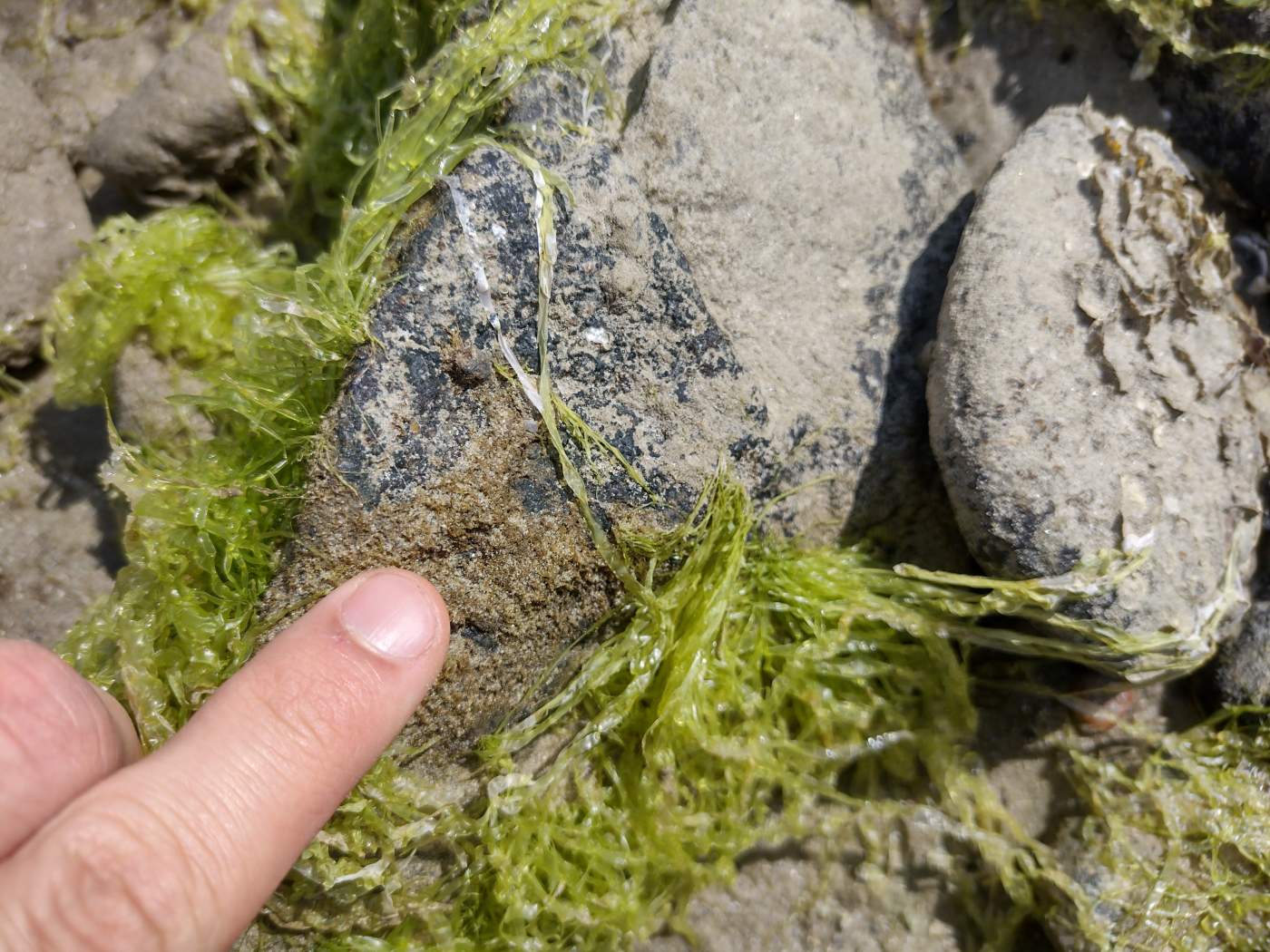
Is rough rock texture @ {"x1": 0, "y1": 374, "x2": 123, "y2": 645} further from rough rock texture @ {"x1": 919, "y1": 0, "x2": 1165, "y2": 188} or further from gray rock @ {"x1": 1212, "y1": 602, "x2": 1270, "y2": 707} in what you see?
gray rock @ {"x1": 1212, "y1": 602, "x2": 1270, "y2": 707}

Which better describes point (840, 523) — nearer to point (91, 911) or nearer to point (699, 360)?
point (699, 360)

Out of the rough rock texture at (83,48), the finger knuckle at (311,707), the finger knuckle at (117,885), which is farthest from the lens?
the rough rock texture at (83,48)

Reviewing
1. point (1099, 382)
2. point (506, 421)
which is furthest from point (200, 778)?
point (1099, 382)

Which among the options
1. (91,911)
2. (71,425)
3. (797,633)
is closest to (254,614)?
(91,911)

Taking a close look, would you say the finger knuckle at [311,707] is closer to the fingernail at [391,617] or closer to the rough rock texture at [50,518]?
the fingernail at [391,617]

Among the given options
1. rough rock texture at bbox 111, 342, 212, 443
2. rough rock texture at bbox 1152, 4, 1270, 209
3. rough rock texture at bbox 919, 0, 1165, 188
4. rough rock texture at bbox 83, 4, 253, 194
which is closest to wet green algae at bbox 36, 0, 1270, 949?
rough rock texture at bbox 111, 342, 212, 443

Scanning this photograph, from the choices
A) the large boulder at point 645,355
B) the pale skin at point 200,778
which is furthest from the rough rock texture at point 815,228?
the pale skin at point 200,778
